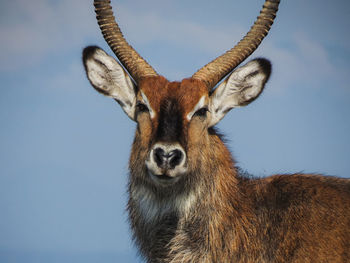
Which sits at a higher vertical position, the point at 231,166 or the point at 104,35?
the point at 104,35

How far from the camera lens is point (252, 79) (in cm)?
920

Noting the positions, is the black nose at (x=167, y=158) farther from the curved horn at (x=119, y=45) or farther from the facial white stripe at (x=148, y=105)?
the curved horn at (x=119, y=45)

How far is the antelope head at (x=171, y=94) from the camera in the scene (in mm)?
7957

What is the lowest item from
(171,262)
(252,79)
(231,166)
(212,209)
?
(171,262)

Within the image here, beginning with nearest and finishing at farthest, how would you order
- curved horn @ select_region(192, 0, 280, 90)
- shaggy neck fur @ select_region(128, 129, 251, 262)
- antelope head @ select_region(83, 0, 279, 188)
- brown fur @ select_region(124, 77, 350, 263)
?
antelope head @ select_region(83, 0, 279, 188) < brown fur @ select_region(124, 77, 350, 263) < shaggy neck fur @ select_region(128, 129, 251, 262) < curved horn @ select_region(192, 0, 280, 90)

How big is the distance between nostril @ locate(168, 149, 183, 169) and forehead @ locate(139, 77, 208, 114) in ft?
2.80

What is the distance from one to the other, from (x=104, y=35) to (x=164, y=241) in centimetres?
346

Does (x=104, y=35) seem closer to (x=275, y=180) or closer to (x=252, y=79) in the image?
(x=252, y=79)

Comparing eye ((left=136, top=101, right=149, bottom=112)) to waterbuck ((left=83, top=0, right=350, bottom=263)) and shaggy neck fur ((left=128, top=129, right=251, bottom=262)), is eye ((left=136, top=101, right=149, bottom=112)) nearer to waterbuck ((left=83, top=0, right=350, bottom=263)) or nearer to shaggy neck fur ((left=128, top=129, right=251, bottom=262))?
waterbuck ((left=83, top=0, right=350, bottom=263))

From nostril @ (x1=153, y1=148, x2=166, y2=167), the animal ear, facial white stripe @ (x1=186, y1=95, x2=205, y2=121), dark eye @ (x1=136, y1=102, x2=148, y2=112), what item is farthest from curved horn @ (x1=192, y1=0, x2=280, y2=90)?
nostril @ (x1=153, y1=148, x2=166, y2=167)

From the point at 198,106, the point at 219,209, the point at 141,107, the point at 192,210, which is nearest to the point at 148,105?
the point at 141,107

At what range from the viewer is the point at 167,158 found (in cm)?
767

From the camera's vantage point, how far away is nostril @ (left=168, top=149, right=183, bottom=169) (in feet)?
25.2

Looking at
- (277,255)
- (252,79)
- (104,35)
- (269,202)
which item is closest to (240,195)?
(269,202)
